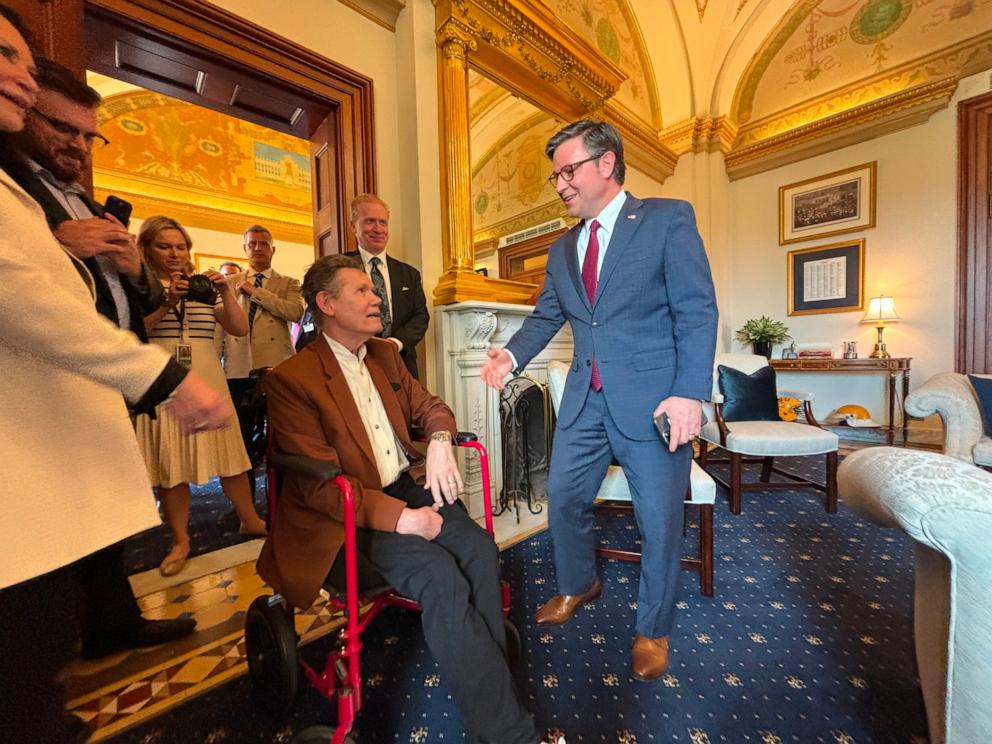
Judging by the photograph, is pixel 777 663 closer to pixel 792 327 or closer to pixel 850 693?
pixel 850 693

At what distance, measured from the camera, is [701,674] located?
1.28 metres

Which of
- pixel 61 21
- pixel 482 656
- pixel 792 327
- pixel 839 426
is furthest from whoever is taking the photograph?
pixel 792 327

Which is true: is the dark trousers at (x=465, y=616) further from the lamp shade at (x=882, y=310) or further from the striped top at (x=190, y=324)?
the lamp shade at (x=882, y=310)

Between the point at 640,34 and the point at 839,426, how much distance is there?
4.90 metres

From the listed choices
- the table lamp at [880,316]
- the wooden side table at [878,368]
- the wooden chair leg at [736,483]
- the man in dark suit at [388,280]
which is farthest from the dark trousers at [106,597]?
the table lamp at [880,316]

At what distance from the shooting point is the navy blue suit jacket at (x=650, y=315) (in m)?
1.19

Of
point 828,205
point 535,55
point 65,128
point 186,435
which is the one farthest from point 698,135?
point 186,435

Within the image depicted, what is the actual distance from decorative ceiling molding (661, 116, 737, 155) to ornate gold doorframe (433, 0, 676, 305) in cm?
205

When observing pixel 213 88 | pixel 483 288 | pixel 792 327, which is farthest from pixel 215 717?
Answer: pixel 792 327

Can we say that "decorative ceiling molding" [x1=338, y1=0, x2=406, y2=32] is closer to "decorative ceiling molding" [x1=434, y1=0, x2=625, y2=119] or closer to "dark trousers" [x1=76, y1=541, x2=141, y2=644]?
"decorative ceiling molding" [x1=434, y1=0, x2=625, y2=119]

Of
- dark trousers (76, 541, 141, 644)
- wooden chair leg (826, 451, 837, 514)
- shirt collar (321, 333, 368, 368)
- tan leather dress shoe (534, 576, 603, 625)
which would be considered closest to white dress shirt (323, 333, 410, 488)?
shirt collar (321, 333, 368, 368)

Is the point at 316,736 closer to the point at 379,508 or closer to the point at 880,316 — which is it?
the point at 379,508

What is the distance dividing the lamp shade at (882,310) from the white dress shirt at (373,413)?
5.46 meters

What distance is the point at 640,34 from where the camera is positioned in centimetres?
431
